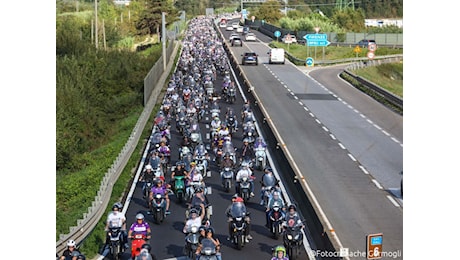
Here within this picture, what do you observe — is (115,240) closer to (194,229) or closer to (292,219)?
(194,229)

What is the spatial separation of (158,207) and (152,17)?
9932cm

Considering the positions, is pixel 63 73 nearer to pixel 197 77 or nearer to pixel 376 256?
pixel 197 77

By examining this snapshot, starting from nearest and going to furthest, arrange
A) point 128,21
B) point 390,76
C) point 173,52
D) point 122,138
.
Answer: point 122,138 < point 390,76 < point 173,52 < point 128,21

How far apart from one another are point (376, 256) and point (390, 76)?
60.2 m

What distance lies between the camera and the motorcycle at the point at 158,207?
74.8ft

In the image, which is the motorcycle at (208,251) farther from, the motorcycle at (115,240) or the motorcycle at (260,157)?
the motorcycle at (260,157)

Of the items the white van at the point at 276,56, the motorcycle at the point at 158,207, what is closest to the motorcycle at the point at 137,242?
the motorcycle at the point at 158,207

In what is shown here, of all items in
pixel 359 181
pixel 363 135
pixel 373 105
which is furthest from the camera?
A: pixel 373 105

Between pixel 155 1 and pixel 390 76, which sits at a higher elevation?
pixel 155 1

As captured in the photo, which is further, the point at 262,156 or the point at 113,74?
the point at 113,74

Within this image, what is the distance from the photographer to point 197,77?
178ft

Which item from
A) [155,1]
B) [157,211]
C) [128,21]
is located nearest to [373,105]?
[157,211]

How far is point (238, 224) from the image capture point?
805 inches

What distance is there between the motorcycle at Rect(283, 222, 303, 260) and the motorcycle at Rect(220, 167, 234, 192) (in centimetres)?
736
